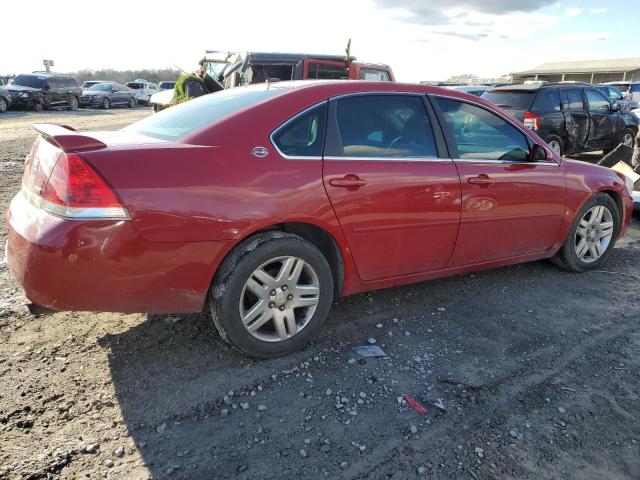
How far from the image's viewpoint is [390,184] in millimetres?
3336

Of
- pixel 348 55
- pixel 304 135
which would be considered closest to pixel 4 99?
pixel 348 55

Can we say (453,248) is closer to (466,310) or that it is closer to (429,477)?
(466,310)

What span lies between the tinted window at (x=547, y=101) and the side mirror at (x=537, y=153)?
6282 millimetres

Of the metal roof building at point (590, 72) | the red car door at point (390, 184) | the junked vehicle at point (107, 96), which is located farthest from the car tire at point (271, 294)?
the metal roof building at point (590, 72)

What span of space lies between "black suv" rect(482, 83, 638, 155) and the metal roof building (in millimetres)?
52719

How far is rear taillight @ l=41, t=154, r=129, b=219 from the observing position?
2533 mm

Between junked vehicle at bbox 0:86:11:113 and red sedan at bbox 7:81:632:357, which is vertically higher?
red sedan at bbox 7:81:632:357

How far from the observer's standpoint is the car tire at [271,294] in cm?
289

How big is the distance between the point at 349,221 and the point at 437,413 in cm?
123

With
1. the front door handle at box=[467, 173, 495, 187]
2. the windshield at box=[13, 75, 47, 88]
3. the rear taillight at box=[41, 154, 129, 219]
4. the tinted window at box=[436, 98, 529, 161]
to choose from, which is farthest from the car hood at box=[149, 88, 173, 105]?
the windshield at box=[13, 75, 47, 88]

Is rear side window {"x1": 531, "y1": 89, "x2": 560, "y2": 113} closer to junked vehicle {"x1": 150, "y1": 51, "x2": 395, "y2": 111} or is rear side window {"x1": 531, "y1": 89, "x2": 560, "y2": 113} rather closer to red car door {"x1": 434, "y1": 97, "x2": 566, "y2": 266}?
junked vehicle {"x1": 150, "y1": 51, "x2": 395, "y2": 111}

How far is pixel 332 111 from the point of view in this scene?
3271 mm

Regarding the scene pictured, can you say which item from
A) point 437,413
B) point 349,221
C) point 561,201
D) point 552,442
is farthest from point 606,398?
point 561,201

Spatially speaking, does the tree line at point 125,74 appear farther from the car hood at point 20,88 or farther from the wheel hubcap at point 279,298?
the wheel hubcap at point 279,298
